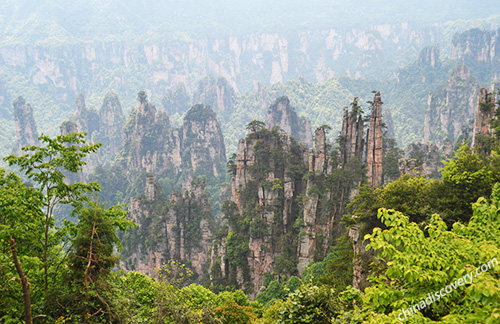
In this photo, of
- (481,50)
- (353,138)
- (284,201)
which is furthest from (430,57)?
(284,201)

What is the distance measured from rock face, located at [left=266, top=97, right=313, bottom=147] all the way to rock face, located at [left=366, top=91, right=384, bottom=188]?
195ft

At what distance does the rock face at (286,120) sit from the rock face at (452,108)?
102 ft

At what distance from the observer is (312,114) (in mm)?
134625

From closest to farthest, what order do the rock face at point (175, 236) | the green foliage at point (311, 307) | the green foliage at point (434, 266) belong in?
the green foliage at point (434, 266)
the green foliage at point (311, 307)
the rock face at point (175, 236)

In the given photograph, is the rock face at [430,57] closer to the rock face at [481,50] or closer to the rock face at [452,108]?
the rock face at [481,50]

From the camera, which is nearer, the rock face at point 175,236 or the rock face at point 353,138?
the rock face at point 353,138

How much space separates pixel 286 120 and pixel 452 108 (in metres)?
42.0

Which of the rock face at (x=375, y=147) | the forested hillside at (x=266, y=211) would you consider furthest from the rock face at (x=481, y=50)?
the rock face at (x=375, y=147)

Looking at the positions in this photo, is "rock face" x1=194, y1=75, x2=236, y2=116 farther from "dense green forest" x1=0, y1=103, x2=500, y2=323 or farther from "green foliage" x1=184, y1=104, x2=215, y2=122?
"dense green forest" x1=0, y1=103, x2=500, y2=323

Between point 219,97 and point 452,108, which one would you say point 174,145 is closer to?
point 219,97

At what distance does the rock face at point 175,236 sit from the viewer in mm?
51031

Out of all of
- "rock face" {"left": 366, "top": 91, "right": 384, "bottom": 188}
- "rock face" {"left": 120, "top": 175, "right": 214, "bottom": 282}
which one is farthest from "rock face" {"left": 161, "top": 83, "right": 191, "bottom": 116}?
"rock face" {"left": 366, "top": 91, "right": 384, "bottom": 188}

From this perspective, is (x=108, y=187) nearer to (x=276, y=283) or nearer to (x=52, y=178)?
(x=276, y=283)

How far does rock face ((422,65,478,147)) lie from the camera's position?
87.9 m
